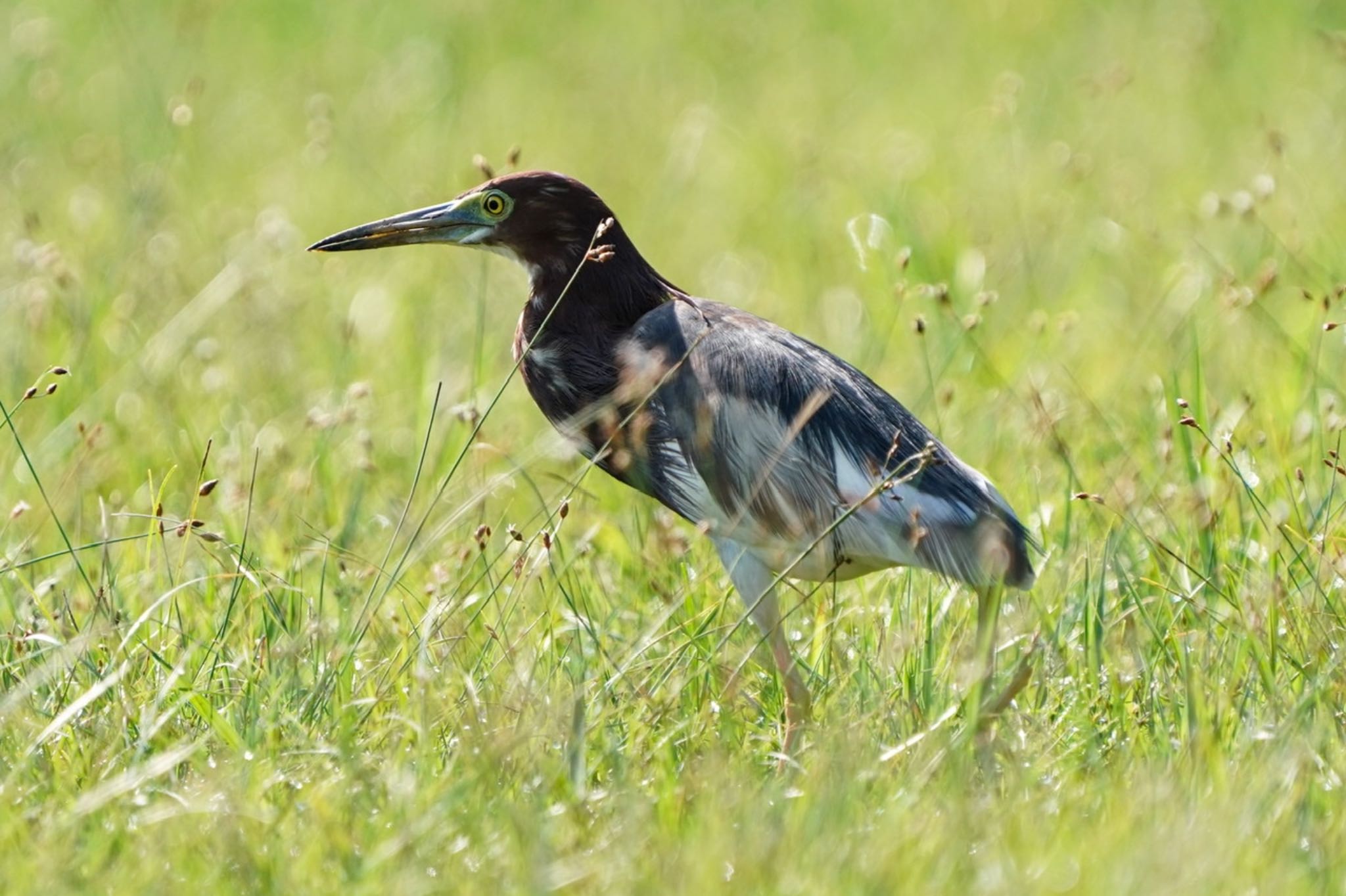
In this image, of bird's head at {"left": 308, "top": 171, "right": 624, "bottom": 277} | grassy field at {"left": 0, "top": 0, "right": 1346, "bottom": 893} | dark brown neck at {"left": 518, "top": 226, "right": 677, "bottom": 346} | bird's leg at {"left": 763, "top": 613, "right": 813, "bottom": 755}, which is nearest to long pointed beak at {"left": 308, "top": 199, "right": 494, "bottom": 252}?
bird's head at {"left": 308, "top": 171, "right": 624, "bottom": 277}

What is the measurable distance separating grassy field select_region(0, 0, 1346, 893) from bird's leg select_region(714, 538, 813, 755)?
0.21 feet

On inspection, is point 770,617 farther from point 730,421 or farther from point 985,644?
point 985,644

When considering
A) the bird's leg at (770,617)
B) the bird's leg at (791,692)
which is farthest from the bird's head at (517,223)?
the bird's leg at (791,692)

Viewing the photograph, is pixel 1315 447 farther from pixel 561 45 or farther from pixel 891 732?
pixel 561 45

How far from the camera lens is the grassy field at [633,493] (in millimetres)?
3461

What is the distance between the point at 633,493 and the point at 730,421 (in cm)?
141

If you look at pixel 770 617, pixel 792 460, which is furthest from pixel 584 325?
pixel 770 617

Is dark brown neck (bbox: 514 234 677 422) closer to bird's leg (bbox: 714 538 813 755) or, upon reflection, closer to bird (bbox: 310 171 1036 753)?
bird (bbox: 310 171 1036 753)

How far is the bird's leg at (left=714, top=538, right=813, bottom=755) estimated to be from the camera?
416 cm

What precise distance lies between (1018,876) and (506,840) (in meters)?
0.85

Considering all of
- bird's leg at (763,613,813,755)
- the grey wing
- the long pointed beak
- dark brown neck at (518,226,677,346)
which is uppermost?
the long pointed beak

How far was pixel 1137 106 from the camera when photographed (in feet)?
33.3

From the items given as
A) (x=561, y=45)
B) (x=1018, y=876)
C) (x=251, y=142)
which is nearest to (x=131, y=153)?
(x=251, y=142)

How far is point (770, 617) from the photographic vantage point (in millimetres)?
4516
